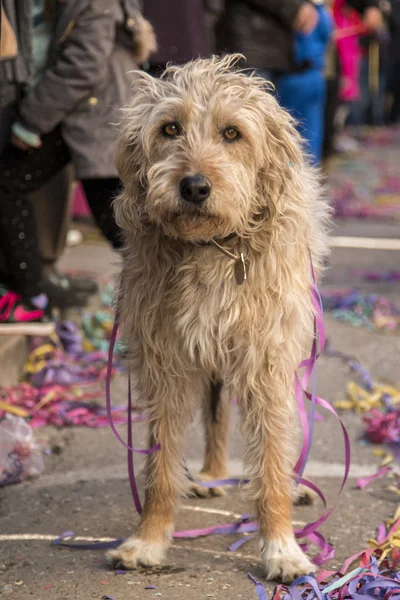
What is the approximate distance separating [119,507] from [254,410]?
0.85 m

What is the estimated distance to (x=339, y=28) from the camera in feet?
36.6

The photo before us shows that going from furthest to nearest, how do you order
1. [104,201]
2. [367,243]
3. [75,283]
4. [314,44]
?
[367,243], [314,44], [75,283], [104,201]

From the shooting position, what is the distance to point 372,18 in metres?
8.84

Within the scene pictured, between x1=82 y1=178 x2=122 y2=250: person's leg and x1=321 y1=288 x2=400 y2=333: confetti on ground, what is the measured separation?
205cm

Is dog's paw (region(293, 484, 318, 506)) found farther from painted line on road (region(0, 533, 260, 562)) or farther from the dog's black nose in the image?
the dog's black nose

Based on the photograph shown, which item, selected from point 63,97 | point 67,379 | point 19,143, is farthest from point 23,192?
point 67,379

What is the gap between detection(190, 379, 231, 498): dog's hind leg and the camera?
4.05 m

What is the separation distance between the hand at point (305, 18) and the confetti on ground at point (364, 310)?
183cm

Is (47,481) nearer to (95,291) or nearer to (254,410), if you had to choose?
(254,410)

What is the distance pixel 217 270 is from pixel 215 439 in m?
1.02

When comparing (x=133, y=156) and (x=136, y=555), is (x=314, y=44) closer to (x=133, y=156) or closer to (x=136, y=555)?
(x=133, y=156)

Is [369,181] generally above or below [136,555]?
below

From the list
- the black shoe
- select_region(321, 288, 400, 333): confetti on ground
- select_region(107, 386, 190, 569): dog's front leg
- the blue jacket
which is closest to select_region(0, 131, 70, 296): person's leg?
the black shoe

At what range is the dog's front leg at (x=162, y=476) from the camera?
355 centimetres
